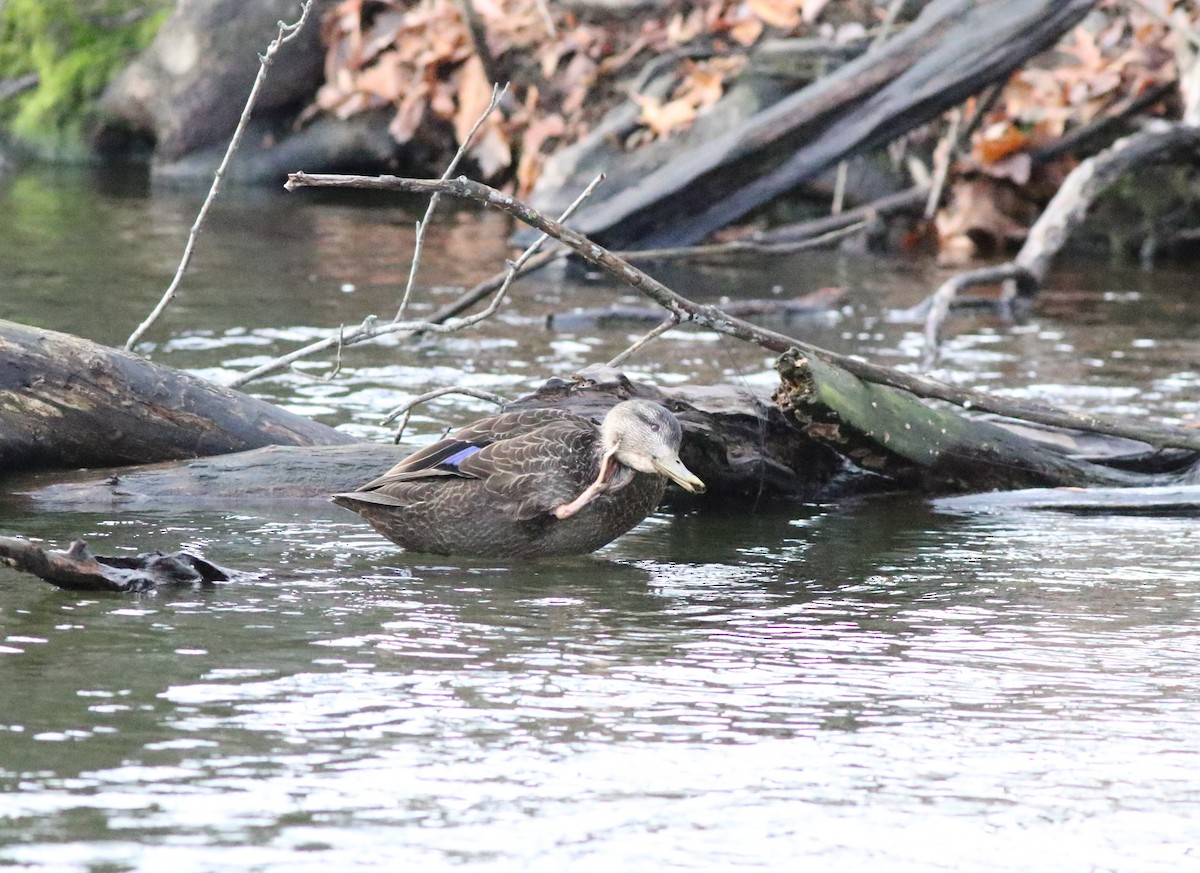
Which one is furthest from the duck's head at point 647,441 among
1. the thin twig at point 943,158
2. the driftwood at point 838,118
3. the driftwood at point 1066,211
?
the thin twig at point 943,158

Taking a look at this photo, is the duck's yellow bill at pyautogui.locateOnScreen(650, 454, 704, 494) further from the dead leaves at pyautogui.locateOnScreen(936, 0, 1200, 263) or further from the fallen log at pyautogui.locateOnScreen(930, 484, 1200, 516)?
the dead leaves at pyautogui.locateOnScreen(936, 0, 1200, 263)

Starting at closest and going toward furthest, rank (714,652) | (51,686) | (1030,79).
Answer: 1. (51,686)
2. (714,652)
3. (1030,79)

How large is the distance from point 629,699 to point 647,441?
1514 millimetres

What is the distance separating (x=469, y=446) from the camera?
Result: 614cm

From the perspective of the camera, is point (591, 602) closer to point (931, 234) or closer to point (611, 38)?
point (931, 234)

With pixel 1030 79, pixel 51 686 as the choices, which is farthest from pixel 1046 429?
pixel 1030 79

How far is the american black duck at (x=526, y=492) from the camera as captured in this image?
5926 millimetres

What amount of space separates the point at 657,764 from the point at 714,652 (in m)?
0.95

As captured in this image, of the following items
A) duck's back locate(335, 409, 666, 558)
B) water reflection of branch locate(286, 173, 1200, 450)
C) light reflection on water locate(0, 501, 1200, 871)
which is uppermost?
water reflection of branch locate(286, 173, 1200, 450)

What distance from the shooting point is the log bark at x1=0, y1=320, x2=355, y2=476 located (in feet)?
21.6

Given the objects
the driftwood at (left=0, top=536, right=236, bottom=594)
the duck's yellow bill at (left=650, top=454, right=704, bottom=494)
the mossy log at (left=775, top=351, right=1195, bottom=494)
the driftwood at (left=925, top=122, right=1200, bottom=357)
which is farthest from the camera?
the driftwood at (left=925, top=122, right=1200, bottom=357)

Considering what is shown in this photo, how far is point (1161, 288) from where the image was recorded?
1359 centimetres

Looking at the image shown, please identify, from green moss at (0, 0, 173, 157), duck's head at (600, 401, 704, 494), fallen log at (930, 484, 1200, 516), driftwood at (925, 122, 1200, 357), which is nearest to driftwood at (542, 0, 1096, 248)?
driftwood at (925, 122, 1200, 357)

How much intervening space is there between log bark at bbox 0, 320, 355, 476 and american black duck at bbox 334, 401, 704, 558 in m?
1.11
